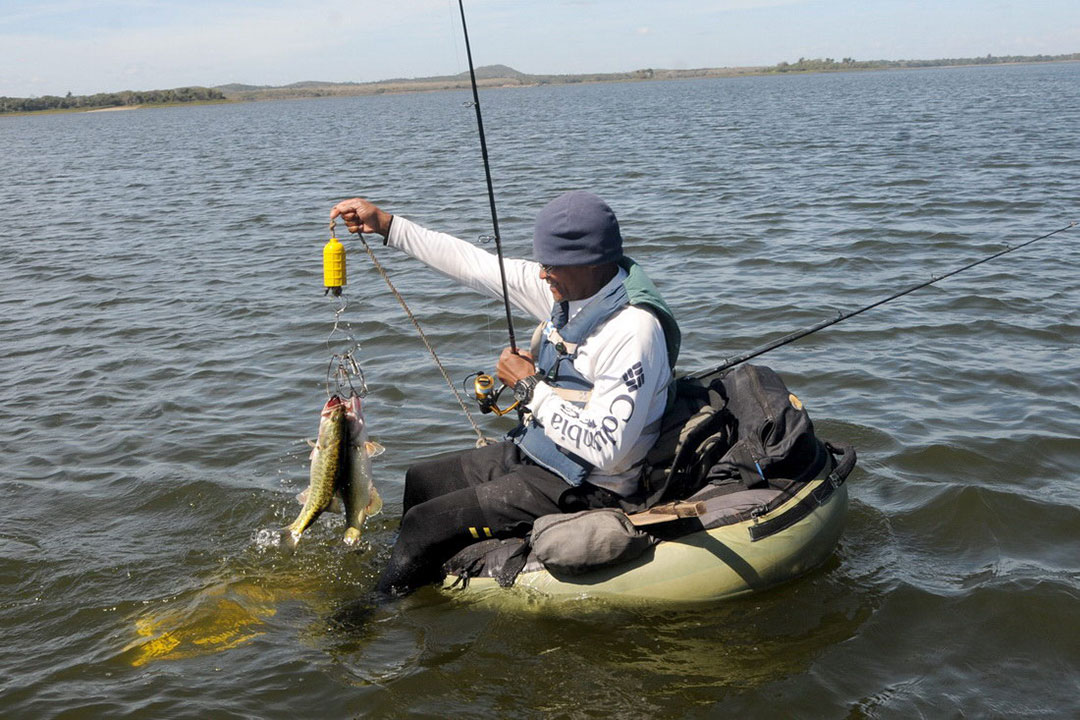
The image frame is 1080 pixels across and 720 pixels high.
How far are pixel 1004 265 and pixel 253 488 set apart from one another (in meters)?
9.95

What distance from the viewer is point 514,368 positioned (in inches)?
199

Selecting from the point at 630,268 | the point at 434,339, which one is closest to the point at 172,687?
the point at 630,268

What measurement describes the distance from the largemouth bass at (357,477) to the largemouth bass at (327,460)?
37mm

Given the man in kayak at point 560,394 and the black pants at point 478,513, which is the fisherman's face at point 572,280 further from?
the black pants at point 478,513

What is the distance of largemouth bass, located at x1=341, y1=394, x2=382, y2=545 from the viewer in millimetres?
5168

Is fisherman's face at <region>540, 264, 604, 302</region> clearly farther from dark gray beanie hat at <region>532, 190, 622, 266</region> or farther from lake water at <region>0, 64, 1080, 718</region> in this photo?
lake water at <region>0, 64, 1080, 718</region>

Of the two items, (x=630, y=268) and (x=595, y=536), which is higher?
(x=630, y=268)

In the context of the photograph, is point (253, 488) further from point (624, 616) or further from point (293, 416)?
point (624, 616)

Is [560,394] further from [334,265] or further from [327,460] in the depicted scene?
[334,265]

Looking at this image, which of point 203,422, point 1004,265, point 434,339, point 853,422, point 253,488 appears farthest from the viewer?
point 1004,265

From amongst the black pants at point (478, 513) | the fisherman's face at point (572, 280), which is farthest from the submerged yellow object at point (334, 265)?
the black pants at point (478, 513)

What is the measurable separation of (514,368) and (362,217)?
140 cm

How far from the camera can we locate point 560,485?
5.16 m

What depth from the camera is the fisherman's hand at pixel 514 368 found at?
503 cm
